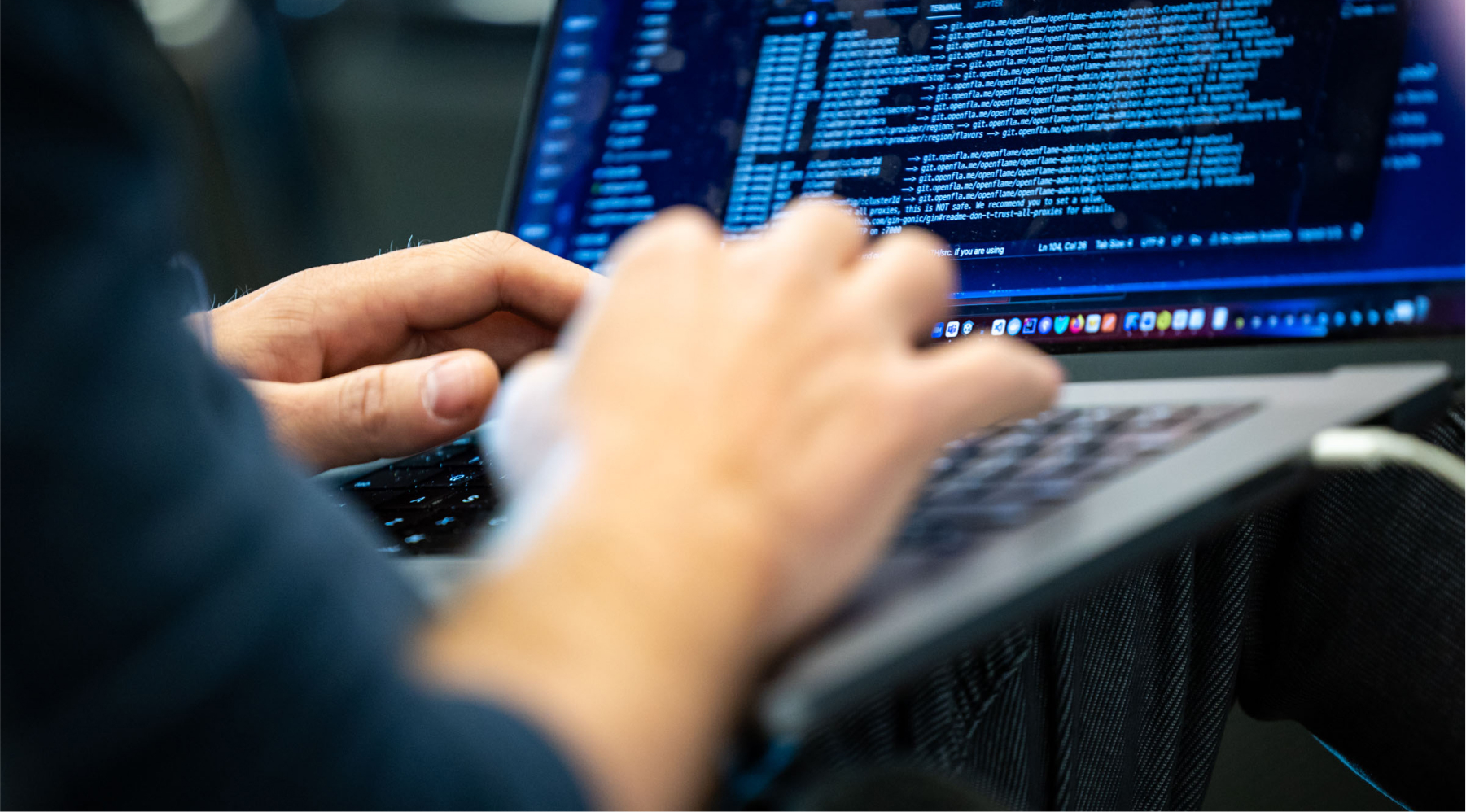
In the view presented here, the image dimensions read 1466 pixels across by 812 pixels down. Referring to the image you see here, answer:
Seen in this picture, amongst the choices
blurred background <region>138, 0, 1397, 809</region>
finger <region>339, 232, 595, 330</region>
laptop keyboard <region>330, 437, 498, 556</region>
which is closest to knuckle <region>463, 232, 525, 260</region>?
finger <region>339, 232, 595, 330</region>

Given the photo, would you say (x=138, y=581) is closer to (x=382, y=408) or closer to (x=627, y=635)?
(x=627, y=635)

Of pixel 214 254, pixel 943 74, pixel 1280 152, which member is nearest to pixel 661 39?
pixel 943 74

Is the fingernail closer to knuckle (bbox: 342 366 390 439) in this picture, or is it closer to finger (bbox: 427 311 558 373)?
knuckle (bbox: 342 366 390 439)

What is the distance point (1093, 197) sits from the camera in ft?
1.85

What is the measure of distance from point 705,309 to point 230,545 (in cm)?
14

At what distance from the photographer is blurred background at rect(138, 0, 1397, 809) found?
1.80 m

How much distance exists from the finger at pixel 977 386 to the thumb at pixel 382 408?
0.72 feet

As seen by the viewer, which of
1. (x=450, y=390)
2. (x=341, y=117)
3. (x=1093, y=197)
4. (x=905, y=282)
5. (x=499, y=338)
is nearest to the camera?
(x=905, y=282)

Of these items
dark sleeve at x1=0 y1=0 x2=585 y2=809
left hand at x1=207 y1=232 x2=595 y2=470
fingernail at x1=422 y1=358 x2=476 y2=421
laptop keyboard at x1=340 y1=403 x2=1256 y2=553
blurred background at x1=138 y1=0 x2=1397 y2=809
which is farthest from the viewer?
blurred background at x1=138 y1=0 x2=1397 y2=809

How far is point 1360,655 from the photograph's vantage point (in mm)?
517

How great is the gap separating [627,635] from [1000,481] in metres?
0.16

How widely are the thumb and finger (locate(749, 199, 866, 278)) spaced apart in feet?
0.57

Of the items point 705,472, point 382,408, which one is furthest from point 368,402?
point 705,472

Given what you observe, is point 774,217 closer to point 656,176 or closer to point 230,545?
point 656,176
